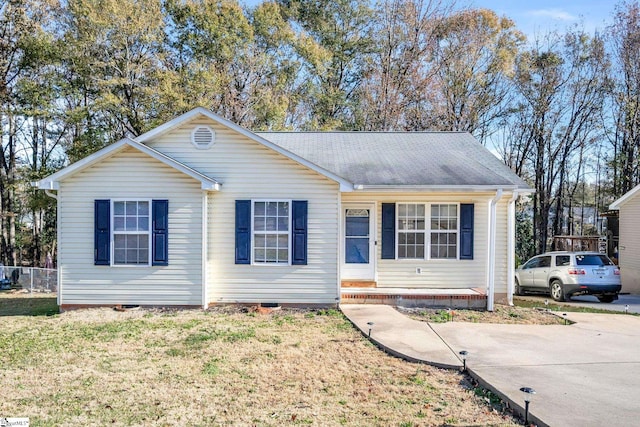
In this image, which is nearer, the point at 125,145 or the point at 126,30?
the point at 125,145

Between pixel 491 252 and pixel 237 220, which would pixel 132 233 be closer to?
pixel 237 220

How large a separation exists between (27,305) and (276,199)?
6920 mm

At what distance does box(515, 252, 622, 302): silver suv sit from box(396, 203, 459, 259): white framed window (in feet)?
12.7

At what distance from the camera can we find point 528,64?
2312 cm

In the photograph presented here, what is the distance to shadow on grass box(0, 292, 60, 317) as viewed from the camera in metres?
9.27

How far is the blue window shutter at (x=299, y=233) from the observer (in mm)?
9031

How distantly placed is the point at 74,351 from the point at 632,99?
2550cm

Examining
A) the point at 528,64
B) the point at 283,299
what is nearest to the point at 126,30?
the point at 283,299

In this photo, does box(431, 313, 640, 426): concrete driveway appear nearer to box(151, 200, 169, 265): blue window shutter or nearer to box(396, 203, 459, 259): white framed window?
box(396, 203, 459, 259): white framed window

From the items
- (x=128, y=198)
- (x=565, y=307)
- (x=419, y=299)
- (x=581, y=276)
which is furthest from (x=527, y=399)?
(x=581, y=276)

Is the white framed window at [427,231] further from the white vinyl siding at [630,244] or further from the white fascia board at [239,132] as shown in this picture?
the white vinyl siding at [630,244]

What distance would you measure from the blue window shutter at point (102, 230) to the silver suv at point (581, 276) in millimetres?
11302

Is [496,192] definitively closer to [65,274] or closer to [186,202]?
[186,202]

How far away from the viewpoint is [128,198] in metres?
8.76
